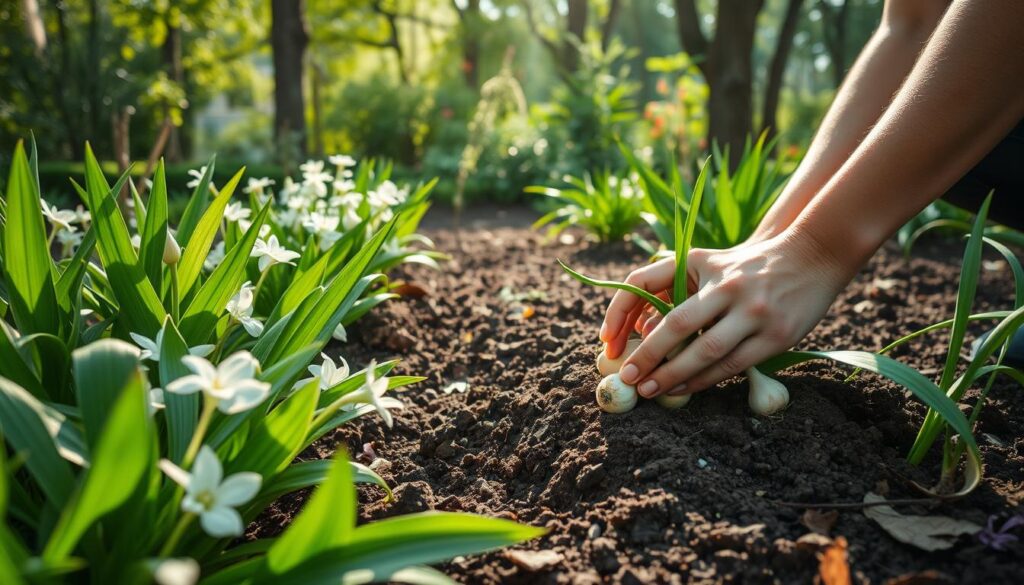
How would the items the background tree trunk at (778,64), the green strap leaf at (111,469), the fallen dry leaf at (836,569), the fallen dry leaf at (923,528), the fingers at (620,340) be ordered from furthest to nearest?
the background tree trunk at (778,64)
the fingers at (620,340)
the fallen dry leaf at (923,528)
the fallen dry leaf at (836,569)
the green strap leaf at (111,469)

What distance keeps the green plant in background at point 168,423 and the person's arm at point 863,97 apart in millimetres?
977

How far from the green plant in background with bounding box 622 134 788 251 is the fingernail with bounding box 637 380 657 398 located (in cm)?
124

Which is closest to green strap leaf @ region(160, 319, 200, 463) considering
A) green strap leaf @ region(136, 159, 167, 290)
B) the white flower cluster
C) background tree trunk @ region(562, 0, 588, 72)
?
green strap leaf @ region(136, 159, 167, 290)

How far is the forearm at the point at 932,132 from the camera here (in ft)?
3.84

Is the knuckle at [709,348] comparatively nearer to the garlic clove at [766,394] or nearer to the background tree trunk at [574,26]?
the garlic clove at [766,394]

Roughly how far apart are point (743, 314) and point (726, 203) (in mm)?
1403

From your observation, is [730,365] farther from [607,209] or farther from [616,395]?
[607,209]

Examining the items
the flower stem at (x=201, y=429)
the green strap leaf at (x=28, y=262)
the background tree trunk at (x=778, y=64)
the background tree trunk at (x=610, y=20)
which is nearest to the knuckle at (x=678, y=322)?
the flower stem at (x=201, y=429)

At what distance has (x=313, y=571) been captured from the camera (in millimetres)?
887

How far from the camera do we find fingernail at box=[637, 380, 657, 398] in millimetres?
1363

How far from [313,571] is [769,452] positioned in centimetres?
89

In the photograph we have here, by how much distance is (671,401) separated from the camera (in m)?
1.45

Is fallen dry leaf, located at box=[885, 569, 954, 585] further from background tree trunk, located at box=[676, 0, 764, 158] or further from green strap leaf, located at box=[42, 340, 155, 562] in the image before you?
background tree trunk, located at box=[676, 0, 764, 158]

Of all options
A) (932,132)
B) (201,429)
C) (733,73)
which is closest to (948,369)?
(932,132)
